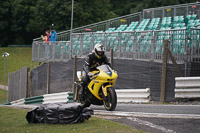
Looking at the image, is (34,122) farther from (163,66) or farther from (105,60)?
(163,66)

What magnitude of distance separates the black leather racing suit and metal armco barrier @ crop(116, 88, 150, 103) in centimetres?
318

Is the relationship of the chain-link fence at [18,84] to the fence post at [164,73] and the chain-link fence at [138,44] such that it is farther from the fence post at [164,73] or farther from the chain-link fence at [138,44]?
the fence post at [164,73]

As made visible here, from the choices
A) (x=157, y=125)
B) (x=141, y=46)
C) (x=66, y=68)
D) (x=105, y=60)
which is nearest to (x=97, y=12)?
(x=66, y=68)

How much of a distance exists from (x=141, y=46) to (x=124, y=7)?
5027 centimetres

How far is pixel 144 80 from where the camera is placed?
50.8 feet

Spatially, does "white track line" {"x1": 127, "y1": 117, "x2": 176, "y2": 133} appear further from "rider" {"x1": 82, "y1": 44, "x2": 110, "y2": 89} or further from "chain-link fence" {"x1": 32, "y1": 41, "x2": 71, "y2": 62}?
"chain-link fence" {"x1": 32, "y1": 41, "x2": 71, "y2": 62}

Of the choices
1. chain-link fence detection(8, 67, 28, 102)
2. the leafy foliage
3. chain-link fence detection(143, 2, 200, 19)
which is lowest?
chain-link fence detection(8, 67, 28, 102)

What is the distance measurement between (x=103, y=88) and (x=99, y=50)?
3.82 feet

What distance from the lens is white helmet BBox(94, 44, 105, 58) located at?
11.8m

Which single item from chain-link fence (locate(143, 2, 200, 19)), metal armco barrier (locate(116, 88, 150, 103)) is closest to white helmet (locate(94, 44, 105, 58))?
metal armco barrier (locate(116, 88, 150, 103))

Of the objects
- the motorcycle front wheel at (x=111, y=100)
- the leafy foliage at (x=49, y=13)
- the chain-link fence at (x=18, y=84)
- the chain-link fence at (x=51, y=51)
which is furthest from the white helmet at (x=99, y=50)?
the leafy foliage at (x=49, y=13)

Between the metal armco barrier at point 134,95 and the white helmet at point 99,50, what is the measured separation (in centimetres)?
346

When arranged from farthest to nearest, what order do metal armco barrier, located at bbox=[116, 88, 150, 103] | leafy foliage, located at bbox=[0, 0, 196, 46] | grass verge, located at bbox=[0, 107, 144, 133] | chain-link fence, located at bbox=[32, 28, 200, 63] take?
1. leafy foliage, located at bbox=[0, 0, 196, 46]
2. metal armco barrier, located at bbox=[116, 88, 150, 103]
3. chain-link fence, located at bbox=[32, 28, 200, 63]
4. grass verge, located at bbox=[0, 107, 144, 133]

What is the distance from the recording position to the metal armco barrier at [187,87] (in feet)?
44.7
